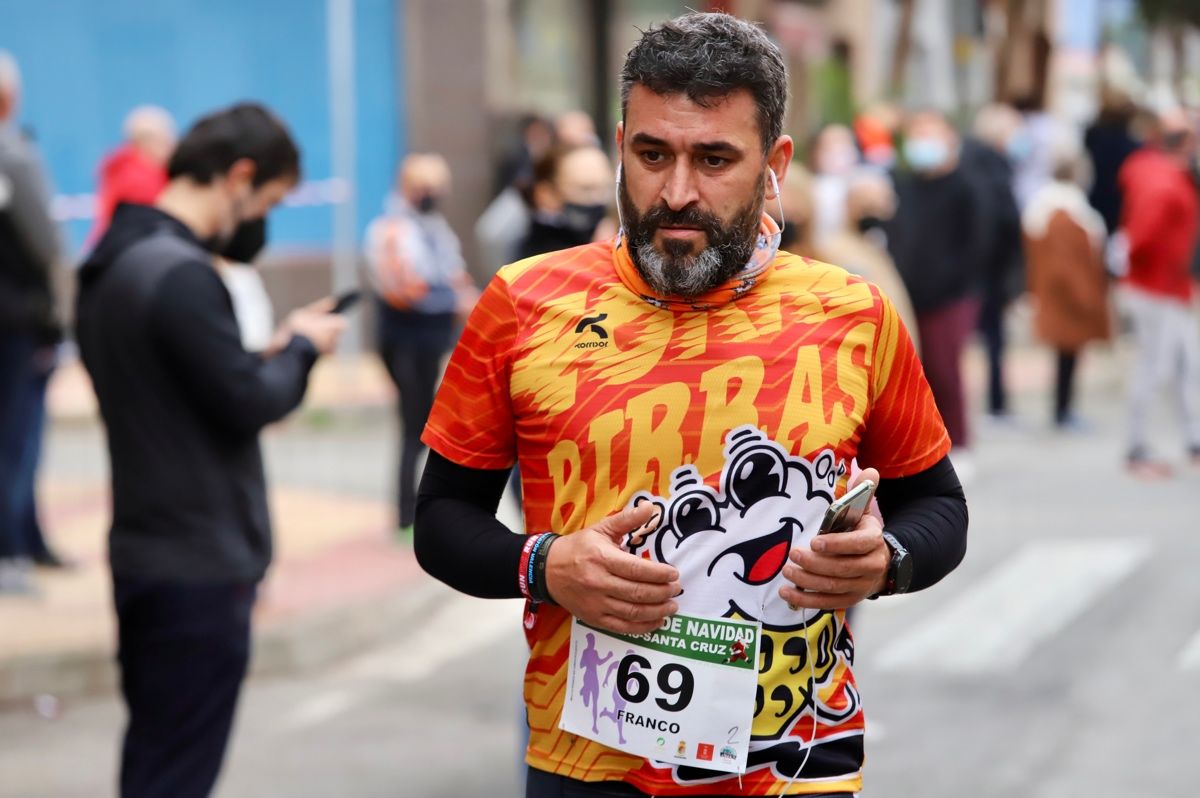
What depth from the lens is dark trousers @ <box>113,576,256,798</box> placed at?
4.11 m

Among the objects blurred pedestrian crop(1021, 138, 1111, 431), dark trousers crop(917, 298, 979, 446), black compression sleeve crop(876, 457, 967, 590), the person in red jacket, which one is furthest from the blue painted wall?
A: black compression sleeve crop(876, 457, 967, 590)

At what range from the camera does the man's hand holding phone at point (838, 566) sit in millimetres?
2625

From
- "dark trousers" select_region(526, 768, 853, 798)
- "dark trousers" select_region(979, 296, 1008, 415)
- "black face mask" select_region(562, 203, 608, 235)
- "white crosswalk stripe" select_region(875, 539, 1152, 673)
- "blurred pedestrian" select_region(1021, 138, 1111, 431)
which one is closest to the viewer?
"dark trousers" select_region(526, 768, 853, 798)

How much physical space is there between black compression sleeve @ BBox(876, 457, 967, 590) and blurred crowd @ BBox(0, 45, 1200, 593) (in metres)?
2.19

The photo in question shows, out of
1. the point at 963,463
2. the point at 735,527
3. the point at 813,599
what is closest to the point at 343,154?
the point at 963,463

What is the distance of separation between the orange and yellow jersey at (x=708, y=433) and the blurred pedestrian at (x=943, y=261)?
7.86m

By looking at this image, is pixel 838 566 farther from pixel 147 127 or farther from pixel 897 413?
pixel 147 127

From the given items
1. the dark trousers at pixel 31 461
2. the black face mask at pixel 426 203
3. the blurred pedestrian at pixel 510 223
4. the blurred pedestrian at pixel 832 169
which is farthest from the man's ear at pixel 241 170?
the blurred pedestrian at pixel 832 169

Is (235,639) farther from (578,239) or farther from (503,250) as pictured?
(503,250)

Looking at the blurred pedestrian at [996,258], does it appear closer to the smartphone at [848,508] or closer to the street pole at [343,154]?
the street pole at [343,154]

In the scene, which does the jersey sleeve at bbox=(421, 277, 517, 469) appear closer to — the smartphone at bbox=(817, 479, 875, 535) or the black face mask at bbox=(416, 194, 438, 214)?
the smartphone at bbox=(817, 479, 875, 535)

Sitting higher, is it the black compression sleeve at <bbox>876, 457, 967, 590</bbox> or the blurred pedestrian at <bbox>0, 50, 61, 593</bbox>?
the black compression sleeve at <bbox>876, 457, 967, 590</bbox>

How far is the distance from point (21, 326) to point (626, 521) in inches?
229

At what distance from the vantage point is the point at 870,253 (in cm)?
705
